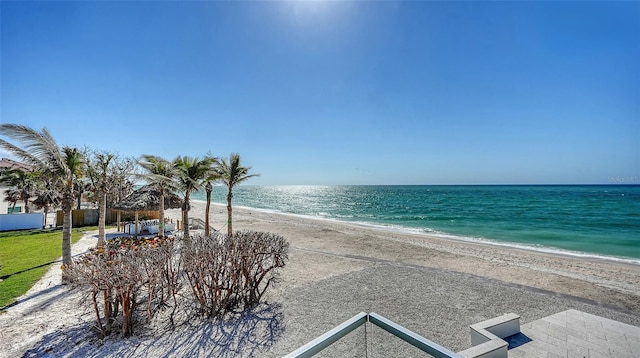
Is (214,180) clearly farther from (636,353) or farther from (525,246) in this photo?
(525,246)

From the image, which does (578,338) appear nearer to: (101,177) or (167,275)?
(167,275)

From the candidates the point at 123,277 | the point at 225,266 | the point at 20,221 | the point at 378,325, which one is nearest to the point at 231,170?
the point at 225,266

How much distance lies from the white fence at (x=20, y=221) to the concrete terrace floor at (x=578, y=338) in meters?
26.5

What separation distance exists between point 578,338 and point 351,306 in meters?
4.42

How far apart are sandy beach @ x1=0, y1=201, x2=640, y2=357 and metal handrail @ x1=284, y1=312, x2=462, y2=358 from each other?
0.42 feet

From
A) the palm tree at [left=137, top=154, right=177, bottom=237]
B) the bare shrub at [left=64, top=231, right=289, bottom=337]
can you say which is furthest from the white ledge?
the palm tree at [left=137, top=154, right=177, bottom=237]

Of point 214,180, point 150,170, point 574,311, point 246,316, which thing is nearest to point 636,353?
point 574,311

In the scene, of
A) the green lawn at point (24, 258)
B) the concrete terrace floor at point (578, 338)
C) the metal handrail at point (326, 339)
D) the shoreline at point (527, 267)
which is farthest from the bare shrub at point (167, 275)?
the shoreline at point (527, 267)

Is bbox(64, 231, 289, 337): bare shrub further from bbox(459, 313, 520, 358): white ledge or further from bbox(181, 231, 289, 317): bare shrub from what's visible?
bbox(459, 313, 520, 358): white ledge

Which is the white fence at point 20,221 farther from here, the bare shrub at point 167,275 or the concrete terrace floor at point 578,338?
the concrete terrace floor at point 578,338

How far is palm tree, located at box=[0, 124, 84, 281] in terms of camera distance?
7578 millimetres

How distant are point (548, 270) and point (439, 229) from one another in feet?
50.3

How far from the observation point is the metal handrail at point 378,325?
1902 mm

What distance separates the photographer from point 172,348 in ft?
16.8
